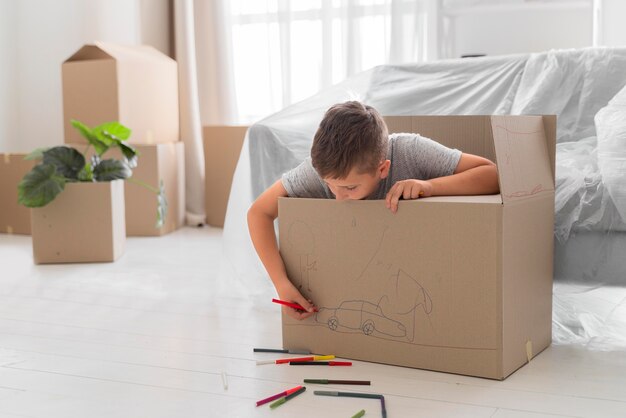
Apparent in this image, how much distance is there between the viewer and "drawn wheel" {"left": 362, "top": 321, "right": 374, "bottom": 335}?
1329 millimetres

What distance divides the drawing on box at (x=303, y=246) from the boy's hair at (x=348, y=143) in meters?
0.15

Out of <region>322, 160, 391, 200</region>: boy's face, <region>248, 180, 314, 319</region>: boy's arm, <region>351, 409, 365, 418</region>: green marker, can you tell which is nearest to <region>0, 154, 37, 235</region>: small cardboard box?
<region>248, 180, 314, 319</region>: boy's arm

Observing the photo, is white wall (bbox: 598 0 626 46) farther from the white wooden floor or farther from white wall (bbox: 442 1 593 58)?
the white wooden floor

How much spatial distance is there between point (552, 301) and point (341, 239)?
460mm

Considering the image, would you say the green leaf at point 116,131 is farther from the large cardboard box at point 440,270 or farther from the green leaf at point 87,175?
the large cardboard box at point 440,270

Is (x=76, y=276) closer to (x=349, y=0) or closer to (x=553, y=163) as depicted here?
(x=553, y=163)

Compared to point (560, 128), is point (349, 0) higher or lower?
higher

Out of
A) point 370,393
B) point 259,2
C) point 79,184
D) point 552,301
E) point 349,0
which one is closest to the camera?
point 370,393

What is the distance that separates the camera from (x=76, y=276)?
2.24 m

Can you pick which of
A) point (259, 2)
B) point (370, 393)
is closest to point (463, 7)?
point (259, 2)

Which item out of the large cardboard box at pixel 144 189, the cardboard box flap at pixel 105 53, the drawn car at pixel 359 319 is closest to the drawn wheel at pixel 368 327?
the drawn car at pixel 359 319

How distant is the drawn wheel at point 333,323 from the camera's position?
4.48ft

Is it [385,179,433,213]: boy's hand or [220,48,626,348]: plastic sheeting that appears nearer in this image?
[385,179,433,213]: boy's hand

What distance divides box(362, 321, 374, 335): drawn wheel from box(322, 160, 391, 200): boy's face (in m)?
0.22
